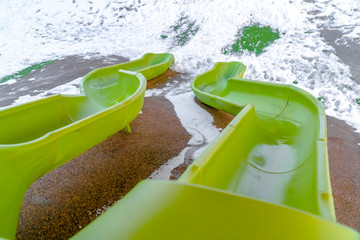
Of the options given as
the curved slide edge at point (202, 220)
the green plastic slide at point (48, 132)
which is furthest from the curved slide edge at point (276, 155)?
the green plastic slide at point (48, 132)

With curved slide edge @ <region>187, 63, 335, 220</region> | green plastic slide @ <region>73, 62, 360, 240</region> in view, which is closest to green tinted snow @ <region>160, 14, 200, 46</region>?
green plastic slide @ <region>73, 62, 360, 240</region>

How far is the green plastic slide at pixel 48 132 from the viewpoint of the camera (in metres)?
0.98

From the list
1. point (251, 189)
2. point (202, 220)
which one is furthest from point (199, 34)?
point (202, 220)

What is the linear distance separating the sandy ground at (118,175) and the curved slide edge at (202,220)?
0.78m

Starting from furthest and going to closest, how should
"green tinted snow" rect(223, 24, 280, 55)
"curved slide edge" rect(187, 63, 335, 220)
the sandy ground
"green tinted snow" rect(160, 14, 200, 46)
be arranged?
"green tinted snow" rect(160, 14, 200, 46) < "green tinted snow" rect(223, 24, 280, 55) < the sandy ground < "curved slide edge" rect(187, 63, 335, 220)

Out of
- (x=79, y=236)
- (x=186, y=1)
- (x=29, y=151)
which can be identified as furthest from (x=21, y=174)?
(x=186, y=1)

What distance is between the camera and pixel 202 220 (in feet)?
1.96

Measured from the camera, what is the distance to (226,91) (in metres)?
2.66

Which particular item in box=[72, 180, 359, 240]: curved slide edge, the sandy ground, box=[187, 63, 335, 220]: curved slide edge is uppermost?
box=[72, 180, 359, 240]: curved slide edge

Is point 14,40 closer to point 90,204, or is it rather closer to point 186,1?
point 186,1

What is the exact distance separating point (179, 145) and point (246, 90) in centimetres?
102

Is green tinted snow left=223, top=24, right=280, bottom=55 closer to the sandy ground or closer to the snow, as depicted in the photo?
the snow

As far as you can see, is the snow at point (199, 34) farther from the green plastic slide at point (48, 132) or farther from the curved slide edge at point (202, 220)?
the curved slide edge at point (202, 220)

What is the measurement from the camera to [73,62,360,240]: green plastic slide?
563 millimetres
